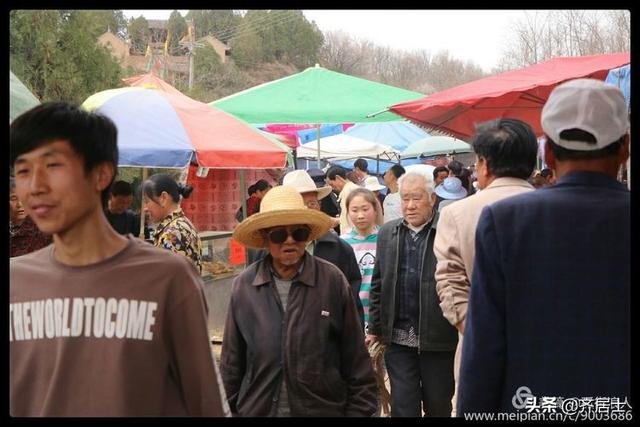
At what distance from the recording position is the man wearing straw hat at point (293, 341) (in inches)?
137

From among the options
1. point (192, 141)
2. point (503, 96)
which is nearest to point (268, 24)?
point (192, 141)

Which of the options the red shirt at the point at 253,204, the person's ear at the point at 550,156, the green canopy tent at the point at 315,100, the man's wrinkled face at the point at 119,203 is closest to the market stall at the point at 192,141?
the man's wrinkled face at the point at 119,203

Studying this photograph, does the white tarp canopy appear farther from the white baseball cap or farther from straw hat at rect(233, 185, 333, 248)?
the white baseball cap

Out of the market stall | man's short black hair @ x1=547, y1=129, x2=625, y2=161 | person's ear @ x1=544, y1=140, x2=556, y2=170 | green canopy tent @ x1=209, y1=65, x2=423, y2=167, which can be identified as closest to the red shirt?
the market stall

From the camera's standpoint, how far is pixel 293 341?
11.5 feet

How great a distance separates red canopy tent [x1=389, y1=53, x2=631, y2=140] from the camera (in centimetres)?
534

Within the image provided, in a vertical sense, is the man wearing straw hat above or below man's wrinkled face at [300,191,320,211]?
below

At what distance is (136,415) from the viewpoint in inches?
82.4

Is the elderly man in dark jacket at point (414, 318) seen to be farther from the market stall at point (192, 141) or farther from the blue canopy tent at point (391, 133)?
the blue canopy tent at point (391, 133)

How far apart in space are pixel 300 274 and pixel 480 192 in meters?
0.94

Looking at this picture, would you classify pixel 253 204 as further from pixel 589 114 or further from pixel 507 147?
pixel 589 114

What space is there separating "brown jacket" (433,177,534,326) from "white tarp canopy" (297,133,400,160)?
1677cm

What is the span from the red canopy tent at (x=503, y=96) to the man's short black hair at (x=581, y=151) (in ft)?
8.53

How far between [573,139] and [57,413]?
171 cm
